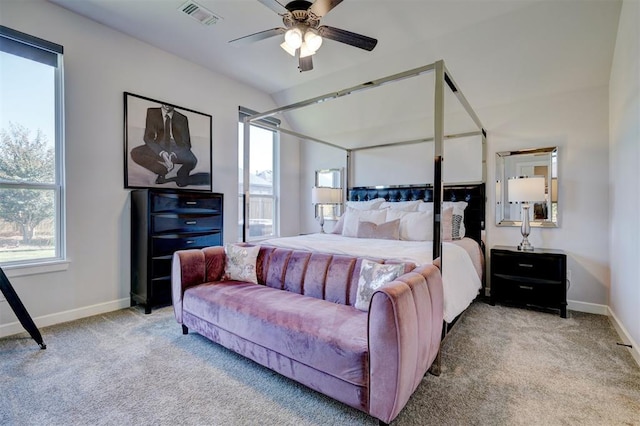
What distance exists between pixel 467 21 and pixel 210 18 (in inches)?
100

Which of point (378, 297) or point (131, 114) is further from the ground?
point (131, 114)

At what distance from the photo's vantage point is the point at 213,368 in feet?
6.72

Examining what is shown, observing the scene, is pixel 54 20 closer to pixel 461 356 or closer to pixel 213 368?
pixel 213 368

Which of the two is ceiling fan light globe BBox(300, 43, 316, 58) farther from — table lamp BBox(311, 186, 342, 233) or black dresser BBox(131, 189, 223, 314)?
table lamp BBox(311, 186, 342, 233)

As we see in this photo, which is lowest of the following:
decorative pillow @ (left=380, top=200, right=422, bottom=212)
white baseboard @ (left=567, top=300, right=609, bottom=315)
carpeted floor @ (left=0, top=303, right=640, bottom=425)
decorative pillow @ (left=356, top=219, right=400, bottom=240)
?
carpeted floor @ (left=0, top=303, right=640, bottom=425)

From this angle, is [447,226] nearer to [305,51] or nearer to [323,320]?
[323,320]

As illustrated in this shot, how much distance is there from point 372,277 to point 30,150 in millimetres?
3280

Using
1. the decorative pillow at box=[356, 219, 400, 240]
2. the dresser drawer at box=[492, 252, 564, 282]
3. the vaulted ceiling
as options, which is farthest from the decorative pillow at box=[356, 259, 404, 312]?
the vaulted ceiling

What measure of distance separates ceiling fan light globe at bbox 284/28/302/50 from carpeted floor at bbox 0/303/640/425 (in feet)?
8.06

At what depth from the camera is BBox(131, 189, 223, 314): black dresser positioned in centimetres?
304

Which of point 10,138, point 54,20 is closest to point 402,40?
point 54,20

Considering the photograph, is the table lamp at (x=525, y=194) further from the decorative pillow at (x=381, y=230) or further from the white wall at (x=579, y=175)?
the decorative pillow at (x=381, y=230)

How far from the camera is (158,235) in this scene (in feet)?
10.1

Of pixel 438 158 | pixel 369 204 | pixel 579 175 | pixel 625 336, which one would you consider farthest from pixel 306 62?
pixel 625 336
